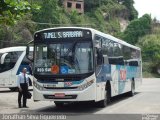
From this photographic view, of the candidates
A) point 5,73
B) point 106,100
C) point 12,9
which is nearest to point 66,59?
point 12,9

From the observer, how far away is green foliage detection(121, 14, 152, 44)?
328 feet

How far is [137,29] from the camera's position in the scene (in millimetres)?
101625

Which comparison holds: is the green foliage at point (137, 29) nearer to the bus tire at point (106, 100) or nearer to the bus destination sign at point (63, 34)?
the bus tire at point (106, 100)

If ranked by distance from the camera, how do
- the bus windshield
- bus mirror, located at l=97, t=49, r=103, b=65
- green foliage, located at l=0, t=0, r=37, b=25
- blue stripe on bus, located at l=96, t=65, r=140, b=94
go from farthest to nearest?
blue stripe on bus, located at l=96, t=65, r=140, b=94
green foliage, located at l=0, t=0, r=37, b=25
bus mirror, located at l=97, t=49, r=103, b=65
the bus windshield

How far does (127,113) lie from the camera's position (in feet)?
51.6

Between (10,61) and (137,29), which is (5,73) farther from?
(137,29)

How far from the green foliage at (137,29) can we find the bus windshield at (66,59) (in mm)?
83401

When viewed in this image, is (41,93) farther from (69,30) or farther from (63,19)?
(63,19)

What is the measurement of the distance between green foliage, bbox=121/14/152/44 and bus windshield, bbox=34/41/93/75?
274ft

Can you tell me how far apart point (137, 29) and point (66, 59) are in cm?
8678

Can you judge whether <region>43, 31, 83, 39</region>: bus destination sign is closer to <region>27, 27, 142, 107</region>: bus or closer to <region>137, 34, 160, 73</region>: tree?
<region>27, 27, 142, 107</region>: bus

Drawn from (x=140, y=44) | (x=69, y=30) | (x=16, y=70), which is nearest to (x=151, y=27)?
(x=140, y=44)

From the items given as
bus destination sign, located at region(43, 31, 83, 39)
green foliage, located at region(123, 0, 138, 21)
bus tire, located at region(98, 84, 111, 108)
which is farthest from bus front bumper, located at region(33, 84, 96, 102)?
green foliage, located at region(123, 0, 138, 21)

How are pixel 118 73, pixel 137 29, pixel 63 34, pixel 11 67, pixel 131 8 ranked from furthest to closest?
1. pixel 131 8
2. pixel 137 29
3. pixel 11 67
4. pixel 118 73
5. pixel 63 34
